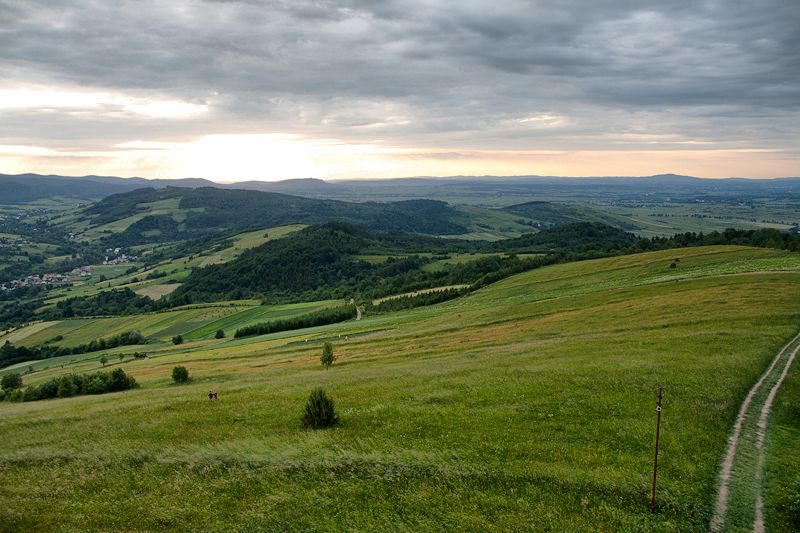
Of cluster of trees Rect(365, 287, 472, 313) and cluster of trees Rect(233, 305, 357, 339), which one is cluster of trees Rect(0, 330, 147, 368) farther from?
cluster of trees Rect(365, 287, 472, 313)

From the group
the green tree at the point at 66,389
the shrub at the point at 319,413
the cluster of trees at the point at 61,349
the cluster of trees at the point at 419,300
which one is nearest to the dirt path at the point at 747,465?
the shrub at the point at 319,413

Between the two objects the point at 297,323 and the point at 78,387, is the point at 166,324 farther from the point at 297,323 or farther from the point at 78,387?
the point at 78,387

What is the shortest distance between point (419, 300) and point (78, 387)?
94011mm

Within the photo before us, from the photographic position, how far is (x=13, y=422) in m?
37.9

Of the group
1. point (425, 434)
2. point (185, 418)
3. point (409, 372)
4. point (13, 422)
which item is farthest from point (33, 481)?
point (409, 372)

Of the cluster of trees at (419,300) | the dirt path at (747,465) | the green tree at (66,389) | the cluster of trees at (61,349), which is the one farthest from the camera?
the cluster of trees at (61,349)

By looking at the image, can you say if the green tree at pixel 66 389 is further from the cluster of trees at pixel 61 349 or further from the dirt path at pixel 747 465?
the cluster of trees at pixel 61 349

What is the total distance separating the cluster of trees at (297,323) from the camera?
132 metres

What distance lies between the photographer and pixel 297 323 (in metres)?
135

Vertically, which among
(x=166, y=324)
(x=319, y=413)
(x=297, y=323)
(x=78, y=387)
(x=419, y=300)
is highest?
(x=319, y=413)

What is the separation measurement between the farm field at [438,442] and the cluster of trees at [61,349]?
365 feet

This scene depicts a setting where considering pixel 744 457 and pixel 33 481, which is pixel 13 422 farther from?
pixel 744 457

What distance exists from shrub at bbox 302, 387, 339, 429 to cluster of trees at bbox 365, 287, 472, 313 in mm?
106146

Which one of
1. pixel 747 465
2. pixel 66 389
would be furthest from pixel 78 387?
pixel 747 465
